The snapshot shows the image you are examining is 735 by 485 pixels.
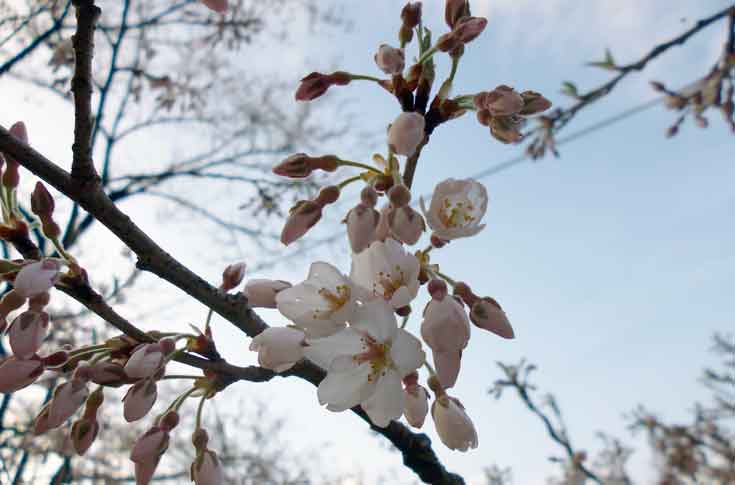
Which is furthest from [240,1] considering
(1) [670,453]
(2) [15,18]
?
(1) [670,453]

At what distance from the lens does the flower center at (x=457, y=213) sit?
1159 mm

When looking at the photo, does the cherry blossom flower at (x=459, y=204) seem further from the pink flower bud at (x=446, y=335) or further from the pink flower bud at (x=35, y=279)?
the pink flower bud at (x=35, y=279)

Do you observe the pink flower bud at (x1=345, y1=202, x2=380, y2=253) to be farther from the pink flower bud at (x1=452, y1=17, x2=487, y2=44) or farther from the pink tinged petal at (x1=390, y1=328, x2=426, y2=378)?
the pink flower bud at (x1=452, y1=17, x2=487, y2=44)

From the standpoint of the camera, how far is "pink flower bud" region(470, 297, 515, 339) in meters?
1.03

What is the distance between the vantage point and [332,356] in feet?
3.35

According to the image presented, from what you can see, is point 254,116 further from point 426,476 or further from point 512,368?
point 426,476

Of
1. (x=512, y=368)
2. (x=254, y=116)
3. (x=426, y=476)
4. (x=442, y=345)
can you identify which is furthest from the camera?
(x=254, y=116)

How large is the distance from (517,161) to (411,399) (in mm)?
5988

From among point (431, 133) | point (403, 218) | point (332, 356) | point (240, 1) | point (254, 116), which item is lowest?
point (332, 356)

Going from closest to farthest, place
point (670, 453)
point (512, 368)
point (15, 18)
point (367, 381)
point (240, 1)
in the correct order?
point (367, 381) → point (512, 368) → point (15, 18) → point (670, 453) → point (240, 1)

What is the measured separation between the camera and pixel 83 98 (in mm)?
921

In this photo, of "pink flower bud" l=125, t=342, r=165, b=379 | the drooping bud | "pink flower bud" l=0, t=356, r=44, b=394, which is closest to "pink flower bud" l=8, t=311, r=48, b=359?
"pink flower bud" l=0, t=356, r=44, b=394

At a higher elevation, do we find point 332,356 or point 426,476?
point 332,356

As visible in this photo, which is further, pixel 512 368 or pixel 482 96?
pixel 512 368
